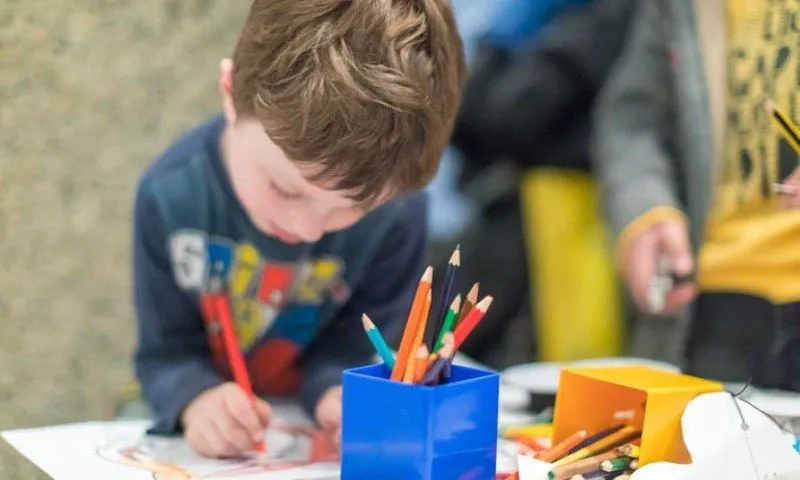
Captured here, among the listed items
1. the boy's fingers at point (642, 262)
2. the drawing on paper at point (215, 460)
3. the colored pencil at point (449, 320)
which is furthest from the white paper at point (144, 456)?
the boy's fingers at point (642, 262)

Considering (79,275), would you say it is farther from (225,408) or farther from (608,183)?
(608,183)

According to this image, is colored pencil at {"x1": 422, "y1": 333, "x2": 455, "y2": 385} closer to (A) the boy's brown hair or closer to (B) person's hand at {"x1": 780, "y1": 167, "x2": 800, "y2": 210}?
(A) the boy's brown hair

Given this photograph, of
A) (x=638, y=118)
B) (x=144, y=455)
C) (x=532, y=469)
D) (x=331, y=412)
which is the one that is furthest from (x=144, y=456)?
(x=638, y=118)

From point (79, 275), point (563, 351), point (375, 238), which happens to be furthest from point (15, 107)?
point (563, 351)

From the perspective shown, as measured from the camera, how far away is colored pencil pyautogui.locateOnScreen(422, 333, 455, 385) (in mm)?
398

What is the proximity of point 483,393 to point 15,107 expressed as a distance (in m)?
0.40

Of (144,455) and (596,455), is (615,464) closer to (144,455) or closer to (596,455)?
(596,455)

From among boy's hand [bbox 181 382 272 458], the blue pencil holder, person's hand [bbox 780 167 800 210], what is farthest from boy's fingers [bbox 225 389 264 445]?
person's hand [bbox 780 167 800 210]

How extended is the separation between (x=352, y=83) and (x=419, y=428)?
0.17m

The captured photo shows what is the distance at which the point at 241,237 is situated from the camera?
596 mm

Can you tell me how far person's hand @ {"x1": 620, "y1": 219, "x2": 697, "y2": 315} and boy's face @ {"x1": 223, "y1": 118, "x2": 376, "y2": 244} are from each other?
0.79 ft

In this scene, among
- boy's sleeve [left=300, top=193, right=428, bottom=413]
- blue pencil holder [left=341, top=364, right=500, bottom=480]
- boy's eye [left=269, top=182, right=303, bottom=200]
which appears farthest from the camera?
boy's sleeve [left=300, top=193, right=428, bottom=413]

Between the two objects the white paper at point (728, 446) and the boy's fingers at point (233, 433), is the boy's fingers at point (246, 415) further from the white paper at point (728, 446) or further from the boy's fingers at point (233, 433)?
the white paper at point (728, 446)

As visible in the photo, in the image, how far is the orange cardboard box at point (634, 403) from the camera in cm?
43
